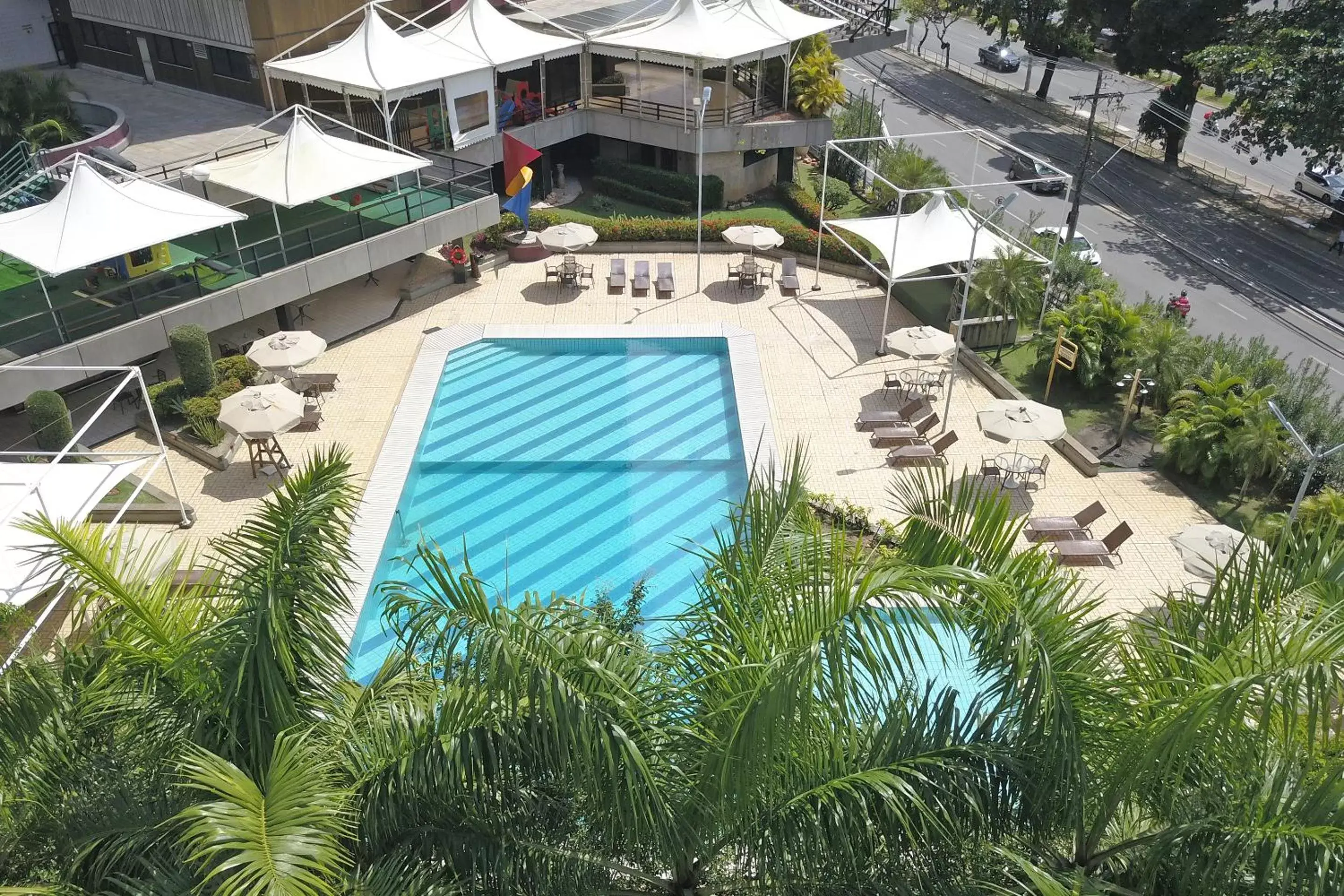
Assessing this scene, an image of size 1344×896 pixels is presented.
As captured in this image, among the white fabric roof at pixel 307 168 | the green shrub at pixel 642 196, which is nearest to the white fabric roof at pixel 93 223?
the white fabric roof at pixel 307 168

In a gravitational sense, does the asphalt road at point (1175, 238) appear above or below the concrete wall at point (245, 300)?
below

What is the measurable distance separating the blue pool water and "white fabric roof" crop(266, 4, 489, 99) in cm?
795

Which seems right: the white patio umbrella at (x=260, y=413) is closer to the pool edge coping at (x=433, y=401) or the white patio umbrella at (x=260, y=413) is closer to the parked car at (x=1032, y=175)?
the pool edge coping at (x=433, y=401)

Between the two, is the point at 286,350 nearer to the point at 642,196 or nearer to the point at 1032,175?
the point at 642,196

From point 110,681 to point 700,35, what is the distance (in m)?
27.5

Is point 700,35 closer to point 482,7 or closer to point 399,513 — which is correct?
point 482,7

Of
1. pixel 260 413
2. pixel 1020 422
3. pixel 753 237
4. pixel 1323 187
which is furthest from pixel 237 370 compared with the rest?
pixel 1323 187

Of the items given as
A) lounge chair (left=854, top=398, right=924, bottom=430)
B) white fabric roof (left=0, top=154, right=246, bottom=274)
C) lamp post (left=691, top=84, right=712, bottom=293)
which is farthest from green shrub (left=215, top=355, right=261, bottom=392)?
lounge chair (left=854, top=398, right=924, bottom=430)

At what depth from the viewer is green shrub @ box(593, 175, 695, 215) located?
1215 inches

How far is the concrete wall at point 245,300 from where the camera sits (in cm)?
1853

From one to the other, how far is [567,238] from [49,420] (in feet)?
41.2

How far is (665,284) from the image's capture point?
25.6m

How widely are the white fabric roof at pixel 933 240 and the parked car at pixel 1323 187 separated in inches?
717

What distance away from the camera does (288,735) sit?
21.5ft
